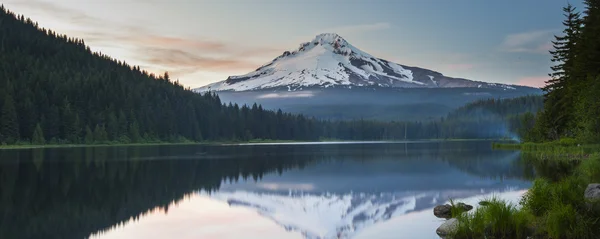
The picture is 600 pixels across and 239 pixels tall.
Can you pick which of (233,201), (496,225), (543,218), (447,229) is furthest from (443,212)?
(233,201)

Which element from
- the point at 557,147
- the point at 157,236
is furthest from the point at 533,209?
the point at 557,147

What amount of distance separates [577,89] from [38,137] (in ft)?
416

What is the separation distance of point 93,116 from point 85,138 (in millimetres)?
16537

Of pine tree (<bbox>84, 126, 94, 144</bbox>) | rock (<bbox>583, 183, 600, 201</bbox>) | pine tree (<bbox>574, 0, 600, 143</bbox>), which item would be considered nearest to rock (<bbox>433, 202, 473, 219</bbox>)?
rock (<bbox>583, 183, 600, 201</bbox>)

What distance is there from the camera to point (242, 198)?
4153cm

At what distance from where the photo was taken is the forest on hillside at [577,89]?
222 feet

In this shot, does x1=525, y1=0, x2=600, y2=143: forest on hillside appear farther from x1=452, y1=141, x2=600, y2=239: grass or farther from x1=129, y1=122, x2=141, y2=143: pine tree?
x1=129, y1=122, x2=141, y2=143: pine tree

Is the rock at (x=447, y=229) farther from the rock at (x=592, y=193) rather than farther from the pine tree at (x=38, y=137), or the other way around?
the pine tree at (x=38, y=137)

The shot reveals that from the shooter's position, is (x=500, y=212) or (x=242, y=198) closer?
(x=500, y=212)

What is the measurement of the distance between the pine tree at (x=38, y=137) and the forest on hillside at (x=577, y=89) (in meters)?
116

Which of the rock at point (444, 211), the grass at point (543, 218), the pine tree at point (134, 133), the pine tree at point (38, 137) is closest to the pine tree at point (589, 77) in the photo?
the rock at point (444, 211)

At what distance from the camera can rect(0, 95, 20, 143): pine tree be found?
484ft

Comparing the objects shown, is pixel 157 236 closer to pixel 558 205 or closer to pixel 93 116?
pixel 558 205

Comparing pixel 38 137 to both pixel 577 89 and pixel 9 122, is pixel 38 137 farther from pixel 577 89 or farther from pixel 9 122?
pixel 577 89
